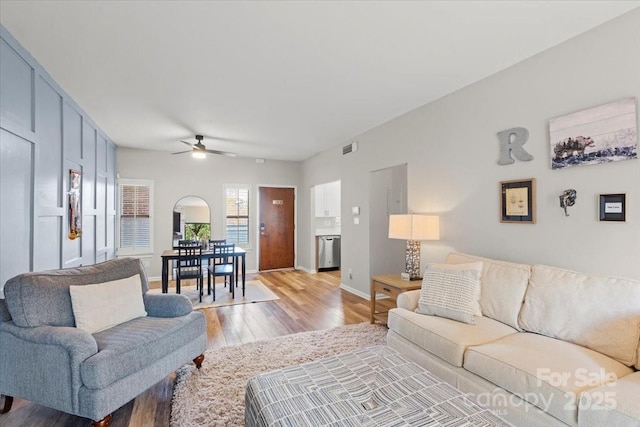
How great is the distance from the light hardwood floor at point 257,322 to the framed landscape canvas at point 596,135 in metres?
2.65

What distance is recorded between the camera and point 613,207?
2.05 meters

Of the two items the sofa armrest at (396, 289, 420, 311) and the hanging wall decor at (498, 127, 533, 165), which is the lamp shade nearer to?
the sofa armrest at (396, 289, 420, 311)

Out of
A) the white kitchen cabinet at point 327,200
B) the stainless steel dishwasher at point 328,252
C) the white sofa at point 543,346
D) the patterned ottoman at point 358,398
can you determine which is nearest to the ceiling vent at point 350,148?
the white kitchen cabinet at point 327,200

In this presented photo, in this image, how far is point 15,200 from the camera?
230 centimetres

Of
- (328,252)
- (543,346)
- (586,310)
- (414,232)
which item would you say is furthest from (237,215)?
(586,310)

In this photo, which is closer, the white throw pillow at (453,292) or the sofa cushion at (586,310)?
the sofa cushion at (586,310)

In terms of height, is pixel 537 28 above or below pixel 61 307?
above

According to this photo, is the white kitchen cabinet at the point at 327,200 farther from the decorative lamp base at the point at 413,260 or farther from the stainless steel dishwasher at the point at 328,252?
the decorative lamp base at the point at 413,260

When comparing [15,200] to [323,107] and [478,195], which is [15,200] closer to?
[323,107]

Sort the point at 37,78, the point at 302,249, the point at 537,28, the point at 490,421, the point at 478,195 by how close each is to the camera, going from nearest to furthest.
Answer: the point at 490,421 → the point at 537,28 → the point at 37,78 → the point at 478,195 → the point at 302,249

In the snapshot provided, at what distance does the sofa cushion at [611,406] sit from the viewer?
1.29 metres

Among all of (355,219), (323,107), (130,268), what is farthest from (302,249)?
(130,268)

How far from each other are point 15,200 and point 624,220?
169 inches

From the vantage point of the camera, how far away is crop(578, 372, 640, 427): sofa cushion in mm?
1289
